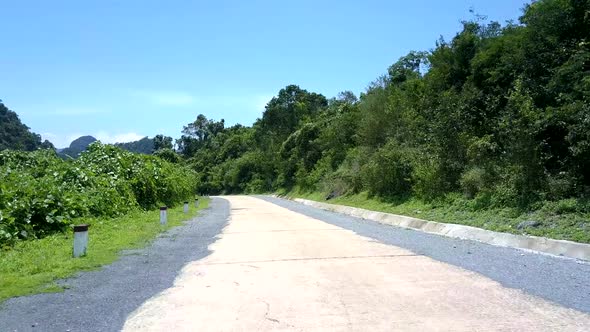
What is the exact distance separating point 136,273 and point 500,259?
7.29 m

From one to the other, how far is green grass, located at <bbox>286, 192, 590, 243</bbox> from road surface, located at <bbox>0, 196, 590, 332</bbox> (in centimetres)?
142

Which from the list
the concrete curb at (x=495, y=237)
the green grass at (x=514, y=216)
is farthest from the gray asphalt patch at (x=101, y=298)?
the green grass at (x=514, y=216)

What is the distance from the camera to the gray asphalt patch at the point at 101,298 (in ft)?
20.3

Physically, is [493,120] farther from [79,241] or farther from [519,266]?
[79,241]

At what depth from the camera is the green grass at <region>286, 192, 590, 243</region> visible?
12.1 m

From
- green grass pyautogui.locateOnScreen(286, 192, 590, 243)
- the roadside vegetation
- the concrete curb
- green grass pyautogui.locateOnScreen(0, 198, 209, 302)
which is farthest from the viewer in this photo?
green grass pyautogui.locateOnScreen(286, 192, 590, 243)

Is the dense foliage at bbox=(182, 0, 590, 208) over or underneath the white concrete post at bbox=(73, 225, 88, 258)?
over

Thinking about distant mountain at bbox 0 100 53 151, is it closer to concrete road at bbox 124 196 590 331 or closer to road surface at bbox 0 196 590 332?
road surface at bbox 0 196 590 332

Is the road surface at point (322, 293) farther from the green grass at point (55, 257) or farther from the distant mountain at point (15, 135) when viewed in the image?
the distant mountain at point (15, 135)

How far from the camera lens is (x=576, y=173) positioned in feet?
47.9

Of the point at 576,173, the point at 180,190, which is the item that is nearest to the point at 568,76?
the point at 576,173

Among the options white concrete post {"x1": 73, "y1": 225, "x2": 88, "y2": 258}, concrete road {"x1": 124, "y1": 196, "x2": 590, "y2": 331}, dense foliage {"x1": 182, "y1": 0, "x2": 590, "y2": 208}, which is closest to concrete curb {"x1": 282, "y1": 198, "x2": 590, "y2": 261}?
dense foliage {"x1": 182, "y1": 0, "x2": 590, "y2": 208}

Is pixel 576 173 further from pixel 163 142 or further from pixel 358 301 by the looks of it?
pixel 163 142

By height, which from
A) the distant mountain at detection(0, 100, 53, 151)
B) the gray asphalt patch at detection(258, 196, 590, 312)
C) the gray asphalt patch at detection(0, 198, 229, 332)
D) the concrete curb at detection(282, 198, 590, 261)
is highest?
the distant mountain at detection(0, 100, 53, 151)
